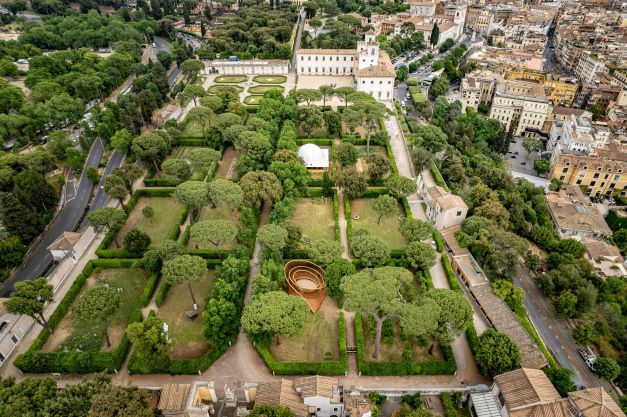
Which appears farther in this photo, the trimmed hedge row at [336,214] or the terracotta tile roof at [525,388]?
the trimmed hedge row at [336,214]

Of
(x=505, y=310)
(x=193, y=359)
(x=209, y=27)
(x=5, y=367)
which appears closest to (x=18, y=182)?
(x=5, y=367)

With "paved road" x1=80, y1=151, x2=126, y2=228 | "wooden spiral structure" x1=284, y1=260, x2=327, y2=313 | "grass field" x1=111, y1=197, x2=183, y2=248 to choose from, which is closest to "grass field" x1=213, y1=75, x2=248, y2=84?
"paved road" x1=80, y1=151, x2=126, y2=228

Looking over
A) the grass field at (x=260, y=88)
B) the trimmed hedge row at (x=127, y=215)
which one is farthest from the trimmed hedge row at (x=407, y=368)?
the grass field at (x=260, y=88)

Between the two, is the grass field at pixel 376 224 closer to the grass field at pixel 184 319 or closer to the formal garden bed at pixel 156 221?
the grass field at pixel 184 319

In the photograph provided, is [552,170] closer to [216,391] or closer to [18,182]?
[216,391]

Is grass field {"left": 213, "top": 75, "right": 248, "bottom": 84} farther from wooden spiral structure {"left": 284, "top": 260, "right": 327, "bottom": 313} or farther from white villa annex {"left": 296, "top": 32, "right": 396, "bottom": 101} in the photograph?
wooden spiral structure {"left": 284, "top": 260, "right": 327, "bottom": 313}

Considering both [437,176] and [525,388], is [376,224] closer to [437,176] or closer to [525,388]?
[437,176]
